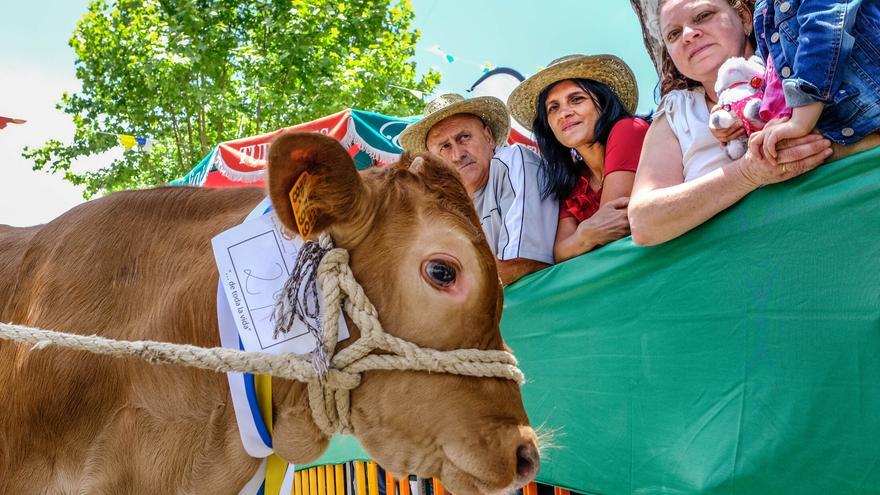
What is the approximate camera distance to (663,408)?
2.55 m

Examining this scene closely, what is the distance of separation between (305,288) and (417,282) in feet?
1.21

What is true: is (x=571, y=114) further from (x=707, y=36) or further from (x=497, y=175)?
(x=707, y=36)

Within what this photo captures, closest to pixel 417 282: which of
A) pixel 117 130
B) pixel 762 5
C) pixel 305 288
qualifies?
pixel 305 288

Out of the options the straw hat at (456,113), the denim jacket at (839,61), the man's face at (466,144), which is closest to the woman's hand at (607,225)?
the denim jacket at (839,61)

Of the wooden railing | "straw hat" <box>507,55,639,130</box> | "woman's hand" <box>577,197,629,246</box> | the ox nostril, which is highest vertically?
"straw hat" <box>507,55,639,130</box>

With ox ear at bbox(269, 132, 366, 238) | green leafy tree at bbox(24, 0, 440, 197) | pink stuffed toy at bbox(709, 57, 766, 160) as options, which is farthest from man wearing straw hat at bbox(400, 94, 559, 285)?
green leafy tree at bbox(24, 0, 440, 197)

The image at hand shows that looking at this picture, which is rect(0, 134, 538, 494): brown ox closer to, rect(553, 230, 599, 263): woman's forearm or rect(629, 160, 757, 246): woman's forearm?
rect(629, 160, 757, 246): woman's forearm

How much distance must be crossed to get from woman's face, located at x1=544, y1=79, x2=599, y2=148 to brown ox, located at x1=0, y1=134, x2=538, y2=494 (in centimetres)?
133

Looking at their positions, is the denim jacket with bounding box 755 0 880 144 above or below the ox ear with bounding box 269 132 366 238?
above

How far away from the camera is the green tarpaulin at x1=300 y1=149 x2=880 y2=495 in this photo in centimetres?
200

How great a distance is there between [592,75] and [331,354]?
7.80 ft

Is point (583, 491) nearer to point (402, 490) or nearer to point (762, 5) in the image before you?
point (402, 490)

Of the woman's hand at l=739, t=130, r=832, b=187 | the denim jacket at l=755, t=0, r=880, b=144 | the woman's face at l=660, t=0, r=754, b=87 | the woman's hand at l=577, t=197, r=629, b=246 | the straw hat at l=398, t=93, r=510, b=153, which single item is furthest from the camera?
the straw hat at l=398, t=93, r=510, b=153

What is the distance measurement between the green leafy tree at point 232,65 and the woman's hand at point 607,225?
40.2 feet
